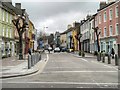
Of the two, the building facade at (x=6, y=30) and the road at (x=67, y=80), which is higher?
the building facade at (x=6, y=30)

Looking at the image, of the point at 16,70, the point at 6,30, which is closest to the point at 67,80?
the point at 16,70

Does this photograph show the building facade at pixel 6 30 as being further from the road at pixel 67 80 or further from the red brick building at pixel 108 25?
the road at pixel 67 80

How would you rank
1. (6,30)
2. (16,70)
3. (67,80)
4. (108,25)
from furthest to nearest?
(108,25)
(6,30)
(16,70)
(67,80)

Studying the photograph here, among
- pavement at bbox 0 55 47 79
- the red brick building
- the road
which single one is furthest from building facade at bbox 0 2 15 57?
the road

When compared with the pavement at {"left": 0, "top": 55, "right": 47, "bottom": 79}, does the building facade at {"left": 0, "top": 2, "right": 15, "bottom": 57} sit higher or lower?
higher

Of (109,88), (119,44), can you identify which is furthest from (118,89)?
(119,44)

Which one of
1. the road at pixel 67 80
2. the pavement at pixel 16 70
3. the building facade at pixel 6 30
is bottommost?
A: the road at pixel 67 80

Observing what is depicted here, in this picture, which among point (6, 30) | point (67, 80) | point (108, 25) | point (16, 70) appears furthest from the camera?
point (108, 25)

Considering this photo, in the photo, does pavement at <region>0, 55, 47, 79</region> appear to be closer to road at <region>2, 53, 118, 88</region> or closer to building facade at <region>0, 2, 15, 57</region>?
road at <region>2, 53, 118, 88</region>

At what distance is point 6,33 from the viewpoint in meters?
45.7

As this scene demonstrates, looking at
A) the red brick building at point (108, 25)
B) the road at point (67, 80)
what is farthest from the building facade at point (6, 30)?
the road at point (67, 80)

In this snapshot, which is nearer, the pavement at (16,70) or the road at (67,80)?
the road at (67,80)

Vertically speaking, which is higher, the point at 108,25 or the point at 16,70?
the point at 108,25

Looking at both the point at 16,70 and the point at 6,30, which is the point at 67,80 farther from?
the point at 6,30
